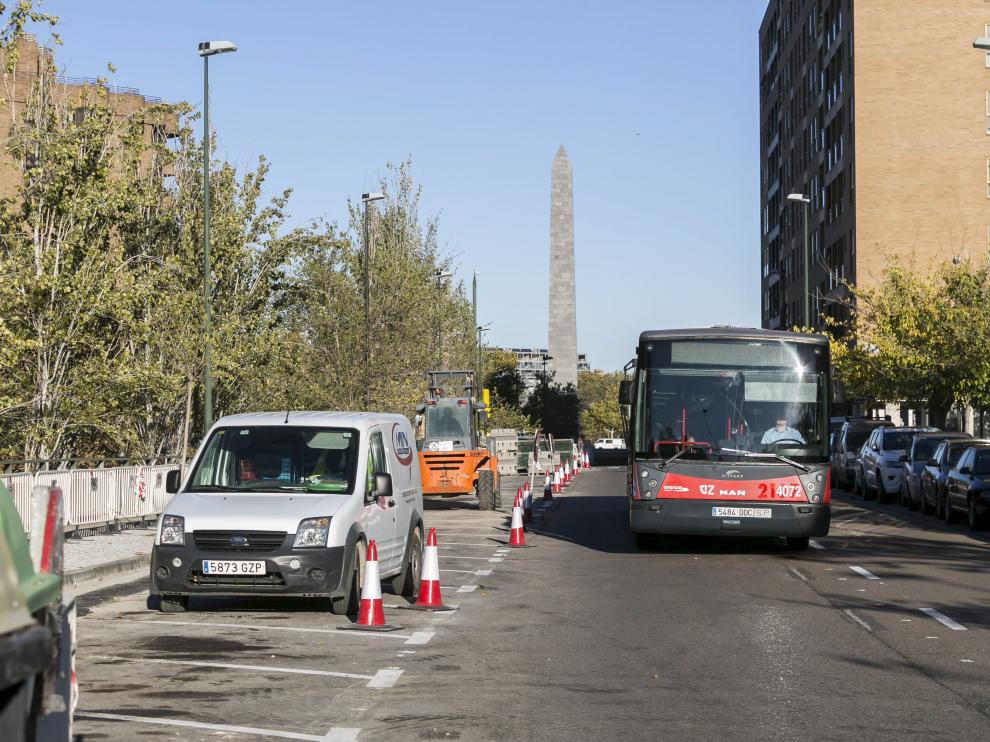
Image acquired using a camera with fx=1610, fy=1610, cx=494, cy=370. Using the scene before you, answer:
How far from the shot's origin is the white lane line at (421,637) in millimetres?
12266

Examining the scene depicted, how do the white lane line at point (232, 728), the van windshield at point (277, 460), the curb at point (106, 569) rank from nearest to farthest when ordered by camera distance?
the white lane line at point (232, 728) < the van windshield at point (277, 460) < the curb at point (106, 569)

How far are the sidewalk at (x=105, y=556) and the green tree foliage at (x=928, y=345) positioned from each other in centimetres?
2471

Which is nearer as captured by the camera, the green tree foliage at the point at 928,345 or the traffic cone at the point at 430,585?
the traffic cone at the point at 430,585

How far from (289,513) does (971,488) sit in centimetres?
1762

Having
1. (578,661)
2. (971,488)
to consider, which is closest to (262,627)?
(578,661)

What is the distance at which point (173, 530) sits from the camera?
13.8 m

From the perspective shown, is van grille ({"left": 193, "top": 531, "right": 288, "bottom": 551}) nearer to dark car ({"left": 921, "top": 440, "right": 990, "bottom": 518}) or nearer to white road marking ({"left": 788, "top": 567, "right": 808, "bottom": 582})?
white road marking ({"left": 788, "top": 567, "right": 808, "bottom": 582})

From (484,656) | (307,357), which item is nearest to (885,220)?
(307,357)

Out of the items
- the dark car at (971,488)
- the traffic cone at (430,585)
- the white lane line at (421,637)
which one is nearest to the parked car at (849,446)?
the dark car at (971,488)

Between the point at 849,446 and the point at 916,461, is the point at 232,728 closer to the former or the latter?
the point at 916,461

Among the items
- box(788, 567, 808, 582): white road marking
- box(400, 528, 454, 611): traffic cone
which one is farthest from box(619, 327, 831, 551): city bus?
box(400, 528, 454, 611): traffic cone

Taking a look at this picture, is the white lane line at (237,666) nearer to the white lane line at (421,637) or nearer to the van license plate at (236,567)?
the white lane line at (421,637)

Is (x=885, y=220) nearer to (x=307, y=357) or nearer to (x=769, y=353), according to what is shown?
(x=307, y=357)

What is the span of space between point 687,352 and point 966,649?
394 inches
